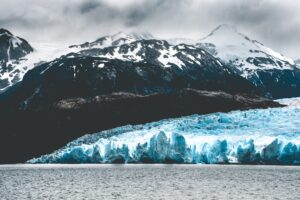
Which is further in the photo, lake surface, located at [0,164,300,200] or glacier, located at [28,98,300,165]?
glacier, located at [28,98,300,165]

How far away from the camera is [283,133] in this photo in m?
135

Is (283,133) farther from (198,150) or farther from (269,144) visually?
(198,150)

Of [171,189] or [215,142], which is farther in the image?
[215,142]

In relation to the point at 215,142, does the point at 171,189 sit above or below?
below

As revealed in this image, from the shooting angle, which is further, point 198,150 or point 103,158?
point 103,158

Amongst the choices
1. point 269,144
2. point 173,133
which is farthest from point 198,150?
point 269,144

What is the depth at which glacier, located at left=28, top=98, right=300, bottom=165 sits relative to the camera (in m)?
131

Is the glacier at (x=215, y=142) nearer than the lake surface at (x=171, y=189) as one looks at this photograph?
No

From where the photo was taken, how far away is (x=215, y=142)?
13712 centimetres

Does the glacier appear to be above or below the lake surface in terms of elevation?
above

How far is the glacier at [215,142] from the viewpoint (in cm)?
13100

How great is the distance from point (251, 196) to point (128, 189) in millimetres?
21474

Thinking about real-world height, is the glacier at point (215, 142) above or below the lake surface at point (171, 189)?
above

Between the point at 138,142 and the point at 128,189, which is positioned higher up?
the point at 138,142
